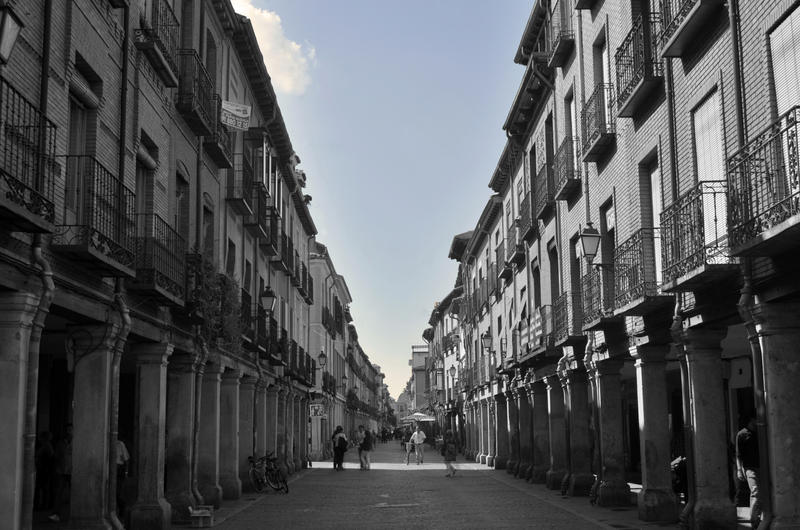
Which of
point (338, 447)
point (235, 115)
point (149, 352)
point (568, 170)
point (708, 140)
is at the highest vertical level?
point (235, 115)

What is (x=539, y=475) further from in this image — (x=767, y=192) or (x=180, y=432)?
(x=767, y=192)

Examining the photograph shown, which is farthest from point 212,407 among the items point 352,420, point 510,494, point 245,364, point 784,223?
point 352,420

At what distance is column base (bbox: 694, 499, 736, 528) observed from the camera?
13.4 metres

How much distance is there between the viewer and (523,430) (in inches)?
1166

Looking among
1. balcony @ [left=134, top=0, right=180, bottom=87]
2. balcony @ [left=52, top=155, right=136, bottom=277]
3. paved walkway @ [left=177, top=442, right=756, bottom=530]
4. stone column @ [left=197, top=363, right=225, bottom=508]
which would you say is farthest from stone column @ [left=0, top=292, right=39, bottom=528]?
stone column @ [left=197, top=363, right=225, bottom=508]

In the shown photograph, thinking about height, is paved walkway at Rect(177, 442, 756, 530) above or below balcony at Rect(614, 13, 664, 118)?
below

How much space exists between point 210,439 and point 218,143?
6.03 meters

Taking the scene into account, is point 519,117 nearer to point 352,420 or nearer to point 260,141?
point 260,141

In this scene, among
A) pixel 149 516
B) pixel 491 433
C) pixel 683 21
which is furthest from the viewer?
pixel 491 433

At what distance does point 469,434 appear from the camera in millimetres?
49531

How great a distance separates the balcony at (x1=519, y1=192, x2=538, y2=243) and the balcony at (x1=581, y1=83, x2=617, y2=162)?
23.4 feet

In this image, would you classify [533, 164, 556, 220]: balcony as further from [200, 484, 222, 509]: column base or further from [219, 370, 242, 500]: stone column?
[200, 484, 222, 509]: column base

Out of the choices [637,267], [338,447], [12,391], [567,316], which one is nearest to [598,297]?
[637,267]

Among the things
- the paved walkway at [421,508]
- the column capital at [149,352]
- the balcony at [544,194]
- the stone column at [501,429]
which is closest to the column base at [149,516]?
the paved walkway at [421,508]
